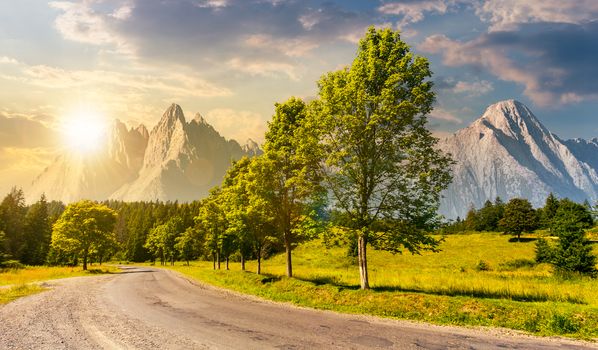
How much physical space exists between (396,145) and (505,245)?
61.6 meters

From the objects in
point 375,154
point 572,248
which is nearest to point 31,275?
point 375,154

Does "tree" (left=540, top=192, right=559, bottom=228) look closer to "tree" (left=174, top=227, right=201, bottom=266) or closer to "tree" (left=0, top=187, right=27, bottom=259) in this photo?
"tree" (left=174, top=227, right=201, bottom=266)

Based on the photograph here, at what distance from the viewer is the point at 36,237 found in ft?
291

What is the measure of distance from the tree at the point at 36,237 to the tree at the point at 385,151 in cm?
9685

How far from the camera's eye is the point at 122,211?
6683 inches

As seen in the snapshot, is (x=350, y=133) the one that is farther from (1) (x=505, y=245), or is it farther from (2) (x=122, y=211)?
(2) (x=122, y=211)

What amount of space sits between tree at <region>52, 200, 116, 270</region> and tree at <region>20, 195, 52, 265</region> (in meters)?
42.8

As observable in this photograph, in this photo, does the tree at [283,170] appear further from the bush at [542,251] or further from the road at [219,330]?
the bush at [542,251]

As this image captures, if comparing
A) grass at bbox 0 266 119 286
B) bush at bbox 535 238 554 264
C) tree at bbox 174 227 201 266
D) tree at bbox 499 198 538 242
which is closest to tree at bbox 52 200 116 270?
grass at bbox 0 266 119 286

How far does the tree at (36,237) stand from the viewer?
84.1 m

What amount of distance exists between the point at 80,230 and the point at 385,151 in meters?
53.5

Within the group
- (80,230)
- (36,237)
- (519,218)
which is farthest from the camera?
(36,237)

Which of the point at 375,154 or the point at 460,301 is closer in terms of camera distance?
the point at 460,301

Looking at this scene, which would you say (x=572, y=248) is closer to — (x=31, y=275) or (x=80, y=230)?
(x=31, y=275)
